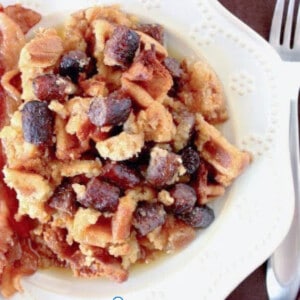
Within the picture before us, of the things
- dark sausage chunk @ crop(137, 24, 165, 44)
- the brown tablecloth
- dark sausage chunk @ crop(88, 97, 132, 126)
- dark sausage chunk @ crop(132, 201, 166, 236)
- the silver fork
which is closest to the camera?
dark sausage chunk @ crop(88, 97, 132, 126)

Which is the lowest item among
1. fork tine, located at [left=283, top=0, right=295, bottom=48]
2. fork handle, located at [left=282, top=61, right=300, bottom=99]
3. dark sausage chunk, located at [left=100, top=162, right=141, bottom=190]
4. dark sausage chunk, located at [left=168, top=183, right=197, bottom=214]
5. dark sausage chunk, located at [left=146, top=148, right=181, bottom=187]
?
dark sausage chunk, located at [left=168, top=183, right=197, bottom=214]

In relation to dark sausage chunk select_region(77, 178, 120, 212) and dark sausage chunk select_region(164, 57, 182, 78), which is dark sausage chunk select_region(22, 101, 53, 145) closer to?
dark sausage chunk select_region(77, 178, 120, 212)

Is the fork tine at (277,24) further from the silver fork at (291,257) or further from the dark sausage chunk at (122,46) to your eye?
the dark sausage chunk at (122,46)

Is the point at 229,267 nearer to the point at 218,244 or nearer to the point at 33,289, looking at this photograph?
the point at 218,244

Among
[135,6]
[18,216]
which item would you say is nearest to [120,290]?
[18,216]

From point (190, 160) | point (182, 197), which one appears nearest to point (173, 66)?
point (190, 160)

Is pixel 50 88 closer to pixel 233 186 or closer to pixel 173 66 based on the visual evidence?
pixel 173 66

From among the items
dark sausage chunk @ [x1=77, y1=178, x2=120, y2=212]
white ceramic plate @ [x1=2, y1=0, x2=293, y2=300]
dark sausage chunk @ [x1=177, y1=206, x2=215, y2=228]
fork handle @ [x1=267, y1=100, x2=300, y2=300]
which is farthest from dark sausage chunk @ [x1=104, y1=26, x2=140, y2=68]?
fork handle @ [x1=267, y1=100, x2=300, y2=300]
